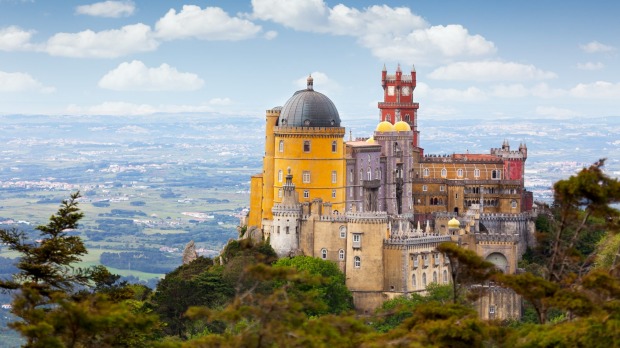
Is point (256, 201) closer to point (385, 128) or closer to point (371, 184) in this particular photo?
point (371, 184)

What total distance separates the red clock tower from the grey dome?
2552 cm

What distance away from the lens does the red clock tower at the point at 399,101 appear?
13700 centimetres

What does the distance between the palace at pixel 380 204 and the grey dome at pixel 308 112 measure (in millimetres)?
82

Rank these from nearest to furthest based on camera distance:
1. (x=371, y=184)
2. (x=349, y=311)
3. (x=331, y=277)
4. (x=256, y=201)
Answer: (x=349, y=311)
(x=331, y=277)
(x=256, y=201)
(x=371, y=184)

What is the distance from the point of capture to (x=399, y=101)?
452ft

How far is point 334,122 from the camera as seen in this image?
112 m

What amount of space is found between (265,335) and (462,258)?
1143cm

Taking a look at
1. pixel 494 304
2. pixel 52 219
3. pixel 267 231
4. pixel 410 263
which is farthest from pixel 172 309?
pixel 52 219

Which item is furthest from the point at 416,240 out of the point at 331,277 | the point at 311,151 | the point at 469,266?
the point at 469,266

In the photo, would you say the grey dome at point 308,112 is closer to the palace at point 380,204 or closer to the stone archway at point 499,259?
the palace at point 380,204

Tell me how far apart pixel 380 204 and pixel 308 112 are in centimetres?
1179

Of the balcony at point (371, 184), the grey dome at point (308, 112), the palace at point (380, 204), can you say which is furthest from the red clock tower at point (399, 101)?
the grey dome at point (308, 112)

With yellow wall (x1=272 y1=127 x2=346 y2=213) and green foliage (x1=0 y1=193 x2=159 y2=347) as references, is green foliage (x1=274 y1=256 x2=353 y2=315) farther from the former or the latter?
green foliage (x1=0 y1=193 x2=159 y2=347)

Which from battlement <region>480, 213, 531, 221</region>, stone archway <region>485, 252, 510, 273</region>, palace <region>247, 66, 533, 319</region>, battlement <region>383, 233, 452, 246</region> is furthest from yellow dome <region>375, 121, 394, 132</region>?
stone archway <region>485, 252, 510, 273</region>
